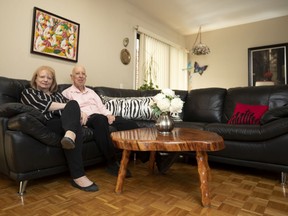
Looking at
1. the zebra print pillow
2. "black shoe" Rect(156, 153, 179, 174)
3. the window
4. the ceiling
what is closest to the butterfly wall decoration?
the window

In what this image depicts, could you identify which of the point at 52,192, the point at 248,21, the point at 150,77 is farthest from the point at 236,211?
the point at 248,21

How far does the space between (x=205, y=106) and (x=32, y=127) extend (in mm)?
1978

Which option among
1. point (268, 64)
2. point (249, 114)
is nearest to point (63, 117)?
point (249, 114)

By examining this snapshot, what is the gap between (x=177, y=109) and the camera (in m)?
1.54

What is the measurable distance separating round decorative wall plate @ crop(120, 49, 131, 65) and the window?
0.91 feet

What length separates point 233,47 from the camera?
452 centimetres

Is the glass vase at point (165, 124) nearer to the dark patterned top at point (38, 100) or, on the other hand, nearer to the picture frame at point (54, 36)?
the dark patterned top at point (38, 100)

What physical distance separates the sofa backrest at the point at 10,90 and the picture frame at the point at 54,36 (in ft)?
2.07

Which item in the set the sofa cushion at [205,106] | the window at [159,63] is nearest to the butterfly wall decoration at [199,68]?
the window at [159,63]

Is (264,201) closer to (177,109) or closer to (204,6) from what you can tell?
(177,109)

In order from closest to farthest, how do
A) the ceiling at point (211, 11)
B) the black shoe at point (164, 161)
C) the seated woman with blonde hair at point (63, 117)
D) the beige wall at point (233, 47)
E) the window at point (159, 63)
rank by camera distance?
the seated woman with blonde hair at point (63, 117), the black shoe at point (164, 161), the ceiling at point (211, 11), the window at point (159, 63), the beige wall at point (233, 47)

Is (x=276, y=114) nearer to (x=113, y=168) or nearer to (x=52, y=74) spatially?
(x=113, y=168)

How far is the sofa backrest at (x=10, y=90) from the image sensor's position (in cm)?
177

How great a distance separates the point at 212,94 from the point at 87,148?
169 cm
